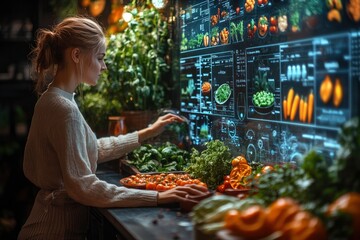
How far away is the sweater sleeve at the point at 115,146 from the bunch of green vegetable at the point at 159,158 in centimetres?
16

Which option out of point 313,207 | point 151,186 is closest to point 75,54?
point 151,186

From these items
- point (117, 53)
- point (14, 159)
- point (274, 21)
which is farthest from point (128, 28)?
point (274, 21)

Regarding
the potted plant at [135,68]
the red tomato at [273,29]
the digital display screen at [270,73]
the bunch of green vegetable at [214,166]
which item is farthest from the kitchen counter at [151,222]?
the potted plant at [135,68]

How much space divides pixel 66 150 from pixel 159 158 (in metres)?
1.30

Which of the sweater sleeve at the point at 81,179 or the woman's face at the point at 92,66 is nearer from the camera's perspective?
the sweater sleeve at the point at 81,179

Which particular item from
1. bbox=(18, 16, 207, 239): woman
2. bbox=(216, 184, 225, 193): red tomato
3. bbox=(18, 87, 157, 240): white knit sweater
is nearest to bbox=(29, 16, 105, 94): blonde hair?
bbox=(18, 16, 207, 239): woman

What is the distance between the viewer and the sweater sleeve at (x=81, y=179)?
3.02 metres

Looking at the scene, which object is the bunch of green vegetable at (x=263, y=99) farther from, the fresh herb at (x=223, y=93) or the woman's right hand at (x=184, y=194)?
the woman's right hand at (x=184, y=194)

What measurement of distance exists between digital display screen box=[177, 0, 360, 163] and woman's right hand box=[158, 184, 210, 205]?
19.4 inches

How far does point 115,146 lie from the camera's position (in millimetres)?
4008

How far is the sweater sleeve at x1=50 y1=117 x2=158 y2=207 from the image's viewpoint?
3023 mm

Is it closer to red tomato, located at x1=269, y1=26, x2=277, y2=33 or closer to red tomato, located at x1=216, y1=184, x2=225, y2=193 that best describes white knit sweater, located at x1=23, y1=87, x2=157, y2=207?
red tomato, located at x1=216, y1=184, x2=225, y2=193

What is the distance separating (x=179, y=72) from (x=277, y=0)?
5.94 feet

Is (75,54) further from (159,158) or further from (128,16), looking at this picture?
(128,16)
